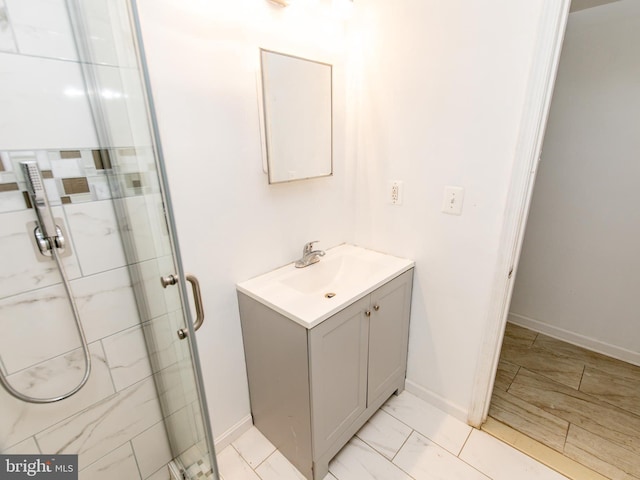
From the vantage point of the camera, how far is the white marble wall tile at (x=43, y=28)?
82 cm

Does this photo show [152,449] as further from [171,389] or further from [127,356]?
[127,356]

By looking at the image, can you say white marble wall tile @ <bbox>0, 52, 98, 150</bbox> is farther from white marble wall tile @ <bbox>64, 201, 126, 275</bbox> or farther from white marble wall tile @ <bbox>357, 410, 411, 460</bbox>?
white marble wall tile @ <bbox>357, 410, 411, 460</bbox>

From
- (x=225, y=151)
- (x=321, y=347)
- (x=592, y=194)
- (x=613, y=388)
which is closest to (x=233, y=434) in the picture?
(x=321, y=347)

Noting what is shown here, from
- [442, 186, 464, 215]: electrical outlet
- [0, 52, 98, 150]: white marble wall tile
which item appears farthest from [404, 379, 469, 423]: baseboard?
[0, 52, 98, 150]: white marble wall tile

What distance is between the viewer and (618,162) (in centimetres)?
188

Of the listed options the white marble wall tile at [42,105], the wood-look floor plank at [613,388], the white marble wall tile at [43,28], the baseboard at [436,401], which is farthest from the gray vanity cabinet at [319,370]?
the wood-look floor plank at [613,388]

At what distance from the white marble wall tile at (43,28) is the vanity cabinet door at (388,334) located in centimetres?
139

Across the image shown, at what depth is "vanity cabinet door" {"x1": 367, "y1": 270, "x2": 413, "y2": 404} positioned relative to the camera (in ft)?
4.90

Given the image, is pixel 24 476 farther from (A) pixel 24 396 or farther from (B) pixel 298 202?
(B) pixel 298 202

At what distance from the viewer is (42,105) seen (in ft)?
2.89

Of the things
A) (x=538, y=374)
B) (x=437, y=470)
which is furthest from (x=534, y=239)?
(x=437, y=470)

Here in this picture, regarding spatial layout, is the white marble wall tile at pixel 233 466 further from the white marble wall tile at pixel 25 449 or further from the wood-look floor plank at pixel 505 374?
the wood-look floor plank at pixel 505 374

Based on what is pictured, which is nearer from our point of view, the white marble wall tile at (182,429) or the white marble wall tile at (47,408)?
the white marble wall tile at (47,408)

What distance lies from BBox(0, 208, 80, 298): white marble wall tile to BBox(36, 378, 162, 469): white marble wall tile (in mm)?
521
